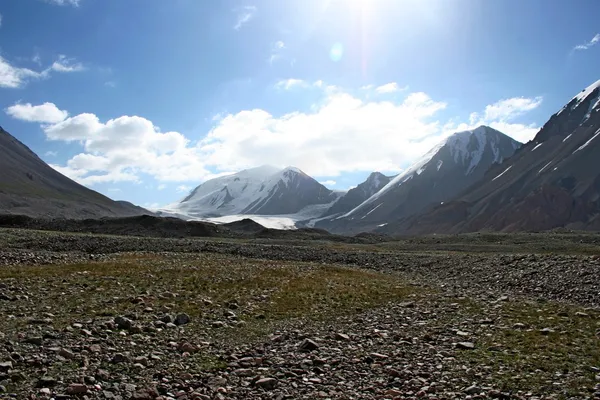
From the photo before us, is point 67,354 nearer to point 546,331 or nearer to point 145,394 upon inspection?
point 145,394

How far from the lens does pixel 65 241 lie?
55.3 metres

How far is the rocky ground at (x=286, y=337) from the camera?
1087cm

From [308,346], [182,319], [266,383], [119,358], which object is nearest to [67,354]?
[119,358]

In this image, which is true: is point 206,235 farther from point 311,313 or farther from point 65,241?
point 311,313

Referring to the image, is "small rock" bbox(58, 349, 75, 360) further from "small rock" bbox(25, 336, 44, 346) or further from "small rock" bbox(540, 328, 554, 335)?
"small rock" bbox(540, 328, 554, 335)

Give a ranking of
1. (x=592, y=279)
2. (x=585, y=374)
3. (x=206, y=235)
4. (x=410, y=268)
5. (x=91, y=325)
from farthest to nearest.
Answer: (x=206, y=235) → (x=410, y=268) → (x=592, y=279) → (x=91, y=325) → (x=585, y=374)

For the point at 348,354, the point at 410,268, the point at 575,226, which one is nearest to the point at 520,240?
the point at 410,268

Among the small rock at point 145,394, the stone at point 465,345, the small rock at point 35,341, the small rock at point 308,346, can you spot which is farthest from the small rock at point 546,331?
the small rock at point 35,341

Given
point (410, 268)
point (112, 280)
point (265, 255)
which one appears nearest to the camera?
point (112, 280)

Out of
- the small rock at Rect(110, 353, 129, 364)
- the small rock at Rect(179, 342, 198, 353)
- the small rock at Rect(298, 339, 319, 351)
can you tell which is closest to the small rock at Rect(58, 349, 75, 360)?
the small rock at Rect(110, 353, 129, 364)

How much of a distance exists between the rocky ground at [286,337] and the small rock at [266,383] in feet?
0.23

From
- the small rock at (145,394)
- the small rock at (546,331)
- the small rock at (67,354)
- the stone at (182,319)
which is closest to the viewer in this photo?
the small rock at (145,394)

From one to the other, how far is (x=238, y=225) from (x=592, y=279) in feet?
369

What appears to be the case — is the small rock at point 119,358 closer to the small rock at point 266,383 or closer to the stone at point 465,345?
the small rock at point 266,383
